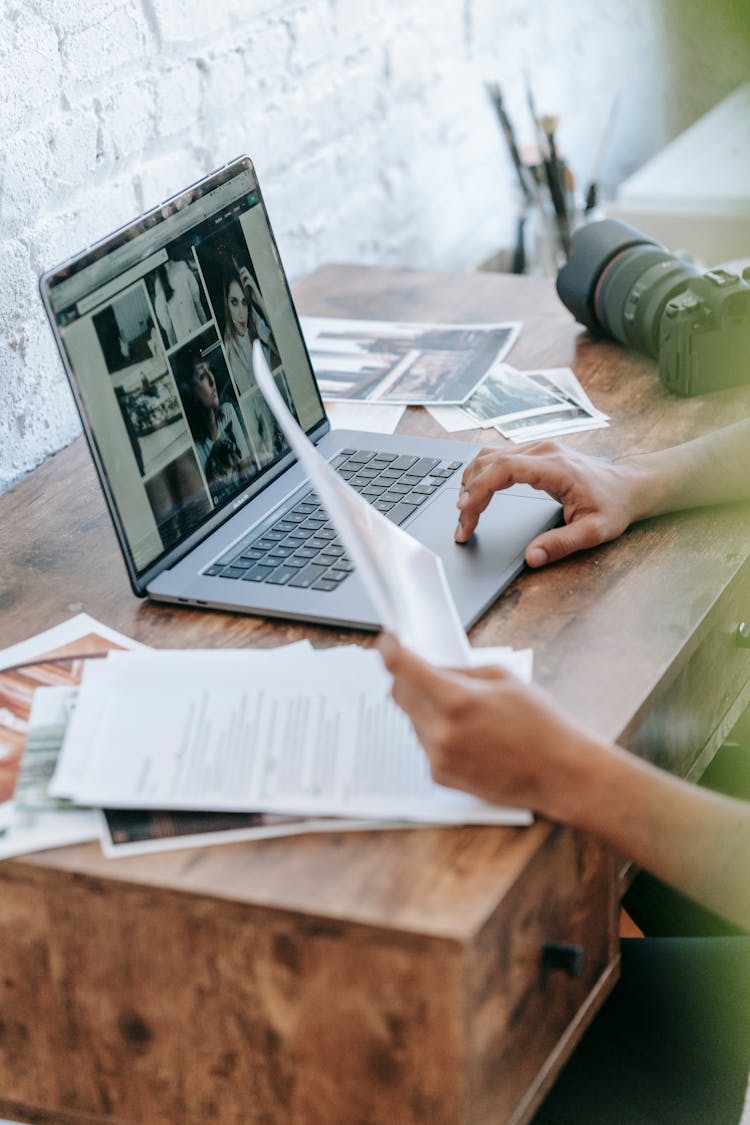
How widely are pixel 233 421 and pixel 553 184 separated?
1082 mm

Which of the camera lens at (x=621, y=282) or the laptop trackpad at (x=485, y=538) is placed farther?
the camera lens at (x=621, y=282)

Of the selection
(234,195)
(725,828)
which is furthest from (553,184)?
(725,828)

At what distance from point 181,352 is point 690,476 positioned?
1.56 ft

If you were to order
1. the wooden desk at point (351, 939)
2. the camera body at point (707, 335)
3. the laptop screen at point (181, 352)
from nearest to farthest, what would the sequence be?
1. the wooden desk at point (351, 939)
2. the laptop screen at point (181, 352)
3. the camera body at point (707, 335)

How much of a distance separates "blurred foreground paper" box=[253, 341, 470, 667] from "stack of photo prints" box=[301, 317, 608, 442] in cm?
42

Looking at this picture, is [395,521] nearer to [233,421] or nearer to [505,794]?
[233,421]

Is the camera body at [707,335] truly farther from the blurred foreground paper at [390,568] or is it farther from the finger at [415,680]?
the finger at [415,680]

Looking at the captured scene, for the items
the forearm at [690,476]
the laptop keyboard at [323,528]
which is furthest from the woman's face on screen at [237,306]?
the forearm at [690,476]

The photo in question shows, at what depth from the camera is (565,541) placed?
1.10 metres

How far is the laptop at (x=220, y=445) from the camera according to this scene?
1.02 metres

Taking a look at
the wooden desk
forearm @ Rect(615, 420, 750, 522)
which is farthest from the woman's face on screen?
forearm @ Rect(615, 420, 750, 522)

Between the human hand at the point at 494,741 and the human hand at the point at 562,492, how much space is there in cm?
30

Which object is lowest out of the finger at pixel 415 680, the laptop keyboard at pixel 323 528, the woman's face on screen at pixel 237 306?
the laptop keyboard at pixel 323 528

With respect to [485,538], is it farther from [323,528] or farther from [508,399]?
[508,399]
